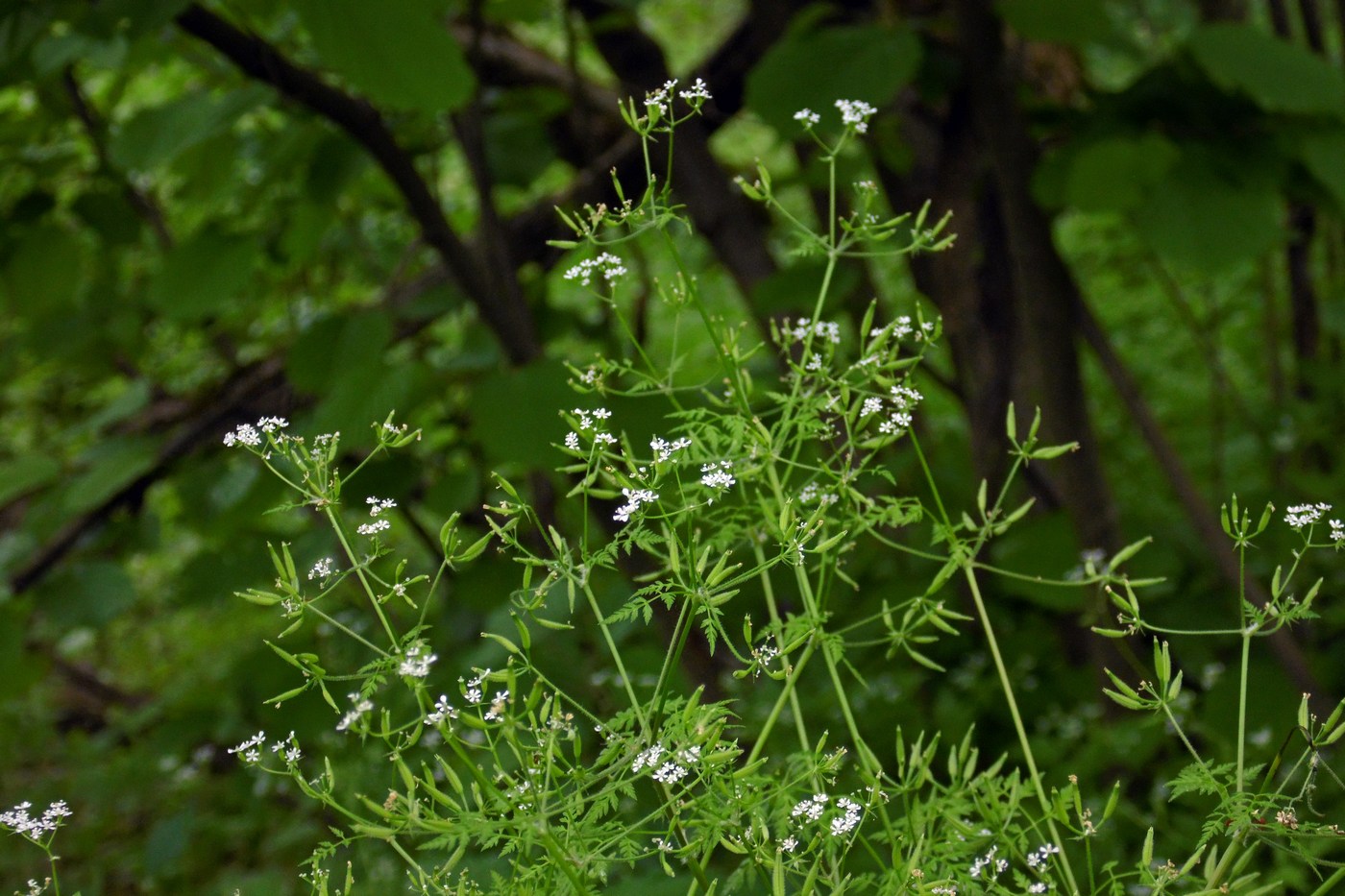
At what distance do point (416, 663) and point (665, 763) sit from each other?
145 millimetres

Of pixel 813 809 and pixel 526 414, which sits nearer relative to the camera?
pixel 813 809

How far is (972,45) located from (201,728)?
75.3 inches

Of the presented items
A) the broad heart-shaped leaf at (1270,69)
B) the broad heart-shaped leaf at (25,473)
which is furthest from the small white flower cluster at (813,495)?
the broad heart-shaped leaf at (25,473)

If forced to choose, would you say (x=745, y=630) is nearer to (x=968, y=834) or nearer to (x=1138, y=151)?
(x=968, y=834)

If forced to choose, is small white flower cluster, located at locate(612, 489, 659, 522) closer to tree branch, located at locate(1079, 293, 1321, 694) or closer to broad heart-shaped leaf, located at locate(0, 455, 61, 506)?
tree branch, located at locate(1079, 293, 1321, 694)

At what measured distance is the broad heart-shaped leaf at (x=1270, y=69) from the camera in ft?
5.16

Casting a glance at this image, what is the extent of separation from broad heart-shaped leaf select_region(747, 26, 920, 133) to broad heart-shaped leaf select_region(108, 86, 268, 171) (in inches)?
27.5

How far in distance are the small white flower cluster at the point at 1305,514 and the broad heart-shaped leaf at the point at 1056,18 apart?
119 cm

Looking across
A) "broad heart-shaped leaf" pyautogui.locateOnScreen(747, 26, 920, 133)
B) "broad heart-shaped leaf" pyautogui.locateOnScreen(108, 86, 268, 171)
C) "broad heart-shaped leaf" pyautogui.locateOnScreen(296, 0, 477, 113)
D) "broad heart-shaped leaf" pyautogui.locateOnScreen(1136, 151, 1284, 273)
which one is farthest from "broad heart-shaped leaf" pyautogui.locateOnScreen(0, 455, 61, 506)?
"broad heart-shaped leaf" pyautogui.locateOnScreen(1136, 151, 1284, 273)

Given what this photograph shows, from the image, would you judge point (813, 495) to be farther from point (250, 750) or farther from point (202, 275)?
point (202, 275)

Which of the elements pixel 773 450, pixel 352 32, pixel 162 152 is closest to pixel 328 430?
pixel 162 152

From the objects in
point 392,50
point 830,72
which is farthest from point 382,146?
point 830,72

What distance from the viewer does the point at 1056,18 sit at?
1.72 meters

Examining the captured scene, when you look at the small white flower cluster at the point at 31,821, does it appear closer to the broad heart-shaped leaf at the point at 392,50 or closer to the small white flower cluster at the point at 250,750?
the small white flower cluster at the point at 250,750
